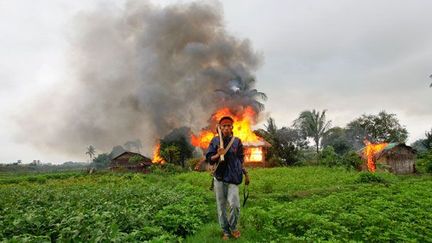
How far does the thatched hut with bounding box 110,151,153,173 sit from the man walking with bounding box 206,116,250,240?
118ft

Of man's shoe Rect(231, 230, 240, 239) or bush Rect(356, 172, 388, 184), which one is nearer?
man's shoe Rect(231, 230, 240, 239)

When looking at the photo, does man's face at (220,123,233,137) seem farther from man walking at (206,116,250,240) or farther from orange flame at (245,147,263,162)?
orange flame at (245,147,263,162)

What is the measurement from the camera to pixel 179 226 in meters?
7.49

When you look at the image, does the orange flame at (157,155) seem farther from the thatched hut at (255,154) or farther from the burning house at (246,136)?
the thatched hut at (255,154)

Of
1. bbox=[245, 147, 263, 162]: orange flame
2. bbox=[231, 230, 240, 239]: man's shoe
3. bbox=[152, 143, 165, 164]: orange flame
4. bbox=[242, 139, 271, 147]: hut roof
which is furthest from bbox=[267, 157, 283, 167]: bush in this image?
bbox=[231, 230, 240, 239]: man's shoe

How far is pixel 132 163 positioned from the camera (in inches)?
2082

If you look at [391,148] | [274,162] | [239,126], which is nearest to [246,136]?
[239,126]

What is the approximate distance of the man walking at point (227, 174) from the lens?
23.6ft

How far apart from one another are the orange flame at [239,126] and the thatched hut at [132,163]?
8.18m

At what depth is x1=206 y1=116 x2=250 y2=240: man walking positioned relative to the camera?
23.6 feet

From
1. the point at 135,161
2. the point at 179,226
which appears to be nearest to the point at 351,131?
the point at 135,161

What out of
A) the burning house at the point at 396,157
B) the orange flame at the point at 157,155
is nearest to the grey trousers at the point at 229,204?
the burning house at the point at 396,157

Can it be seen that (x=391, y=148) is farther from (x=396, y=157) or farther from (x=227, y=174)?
(x=227, y=174)

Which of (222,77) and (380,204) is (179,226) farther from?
(222,77)
